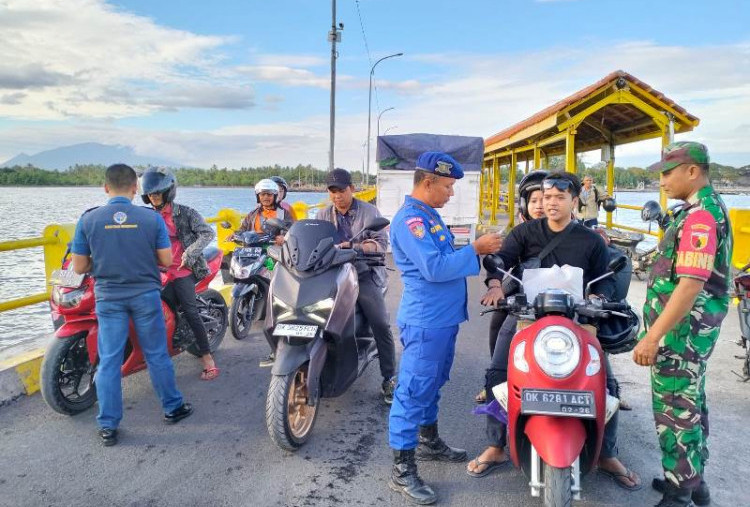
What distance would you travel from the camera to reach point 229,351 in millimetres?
5457

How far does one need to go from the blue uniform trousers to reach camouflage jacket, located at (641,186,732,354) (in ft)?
3.59

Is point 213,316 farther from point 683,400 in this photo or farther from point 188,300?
point 683,400

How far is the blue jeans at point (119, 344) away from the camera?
3502 millimetres

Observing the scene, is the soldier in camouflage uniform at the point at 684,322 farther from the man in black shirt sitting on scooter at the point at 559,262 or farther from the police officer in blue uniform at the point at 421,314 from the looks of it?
the police officer in blue uniform at the point at 421,314

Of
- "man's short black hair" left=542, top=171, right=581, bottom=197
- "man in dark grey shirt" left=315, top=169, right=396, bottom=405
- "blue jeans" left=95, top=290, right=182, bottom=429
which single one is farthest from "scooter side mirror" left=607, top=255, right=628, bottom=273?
"blue jeans" left=95, top=290, right=182, bottom=429

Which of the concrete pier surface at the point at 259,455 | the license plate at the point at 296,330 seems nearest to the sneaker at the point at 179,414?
the concrete pier surface at the point at 259,455

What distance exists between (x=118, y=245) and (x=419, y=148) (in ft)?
37.0

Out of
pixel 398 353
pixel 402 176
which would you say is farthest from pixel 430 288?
pixel 402 176

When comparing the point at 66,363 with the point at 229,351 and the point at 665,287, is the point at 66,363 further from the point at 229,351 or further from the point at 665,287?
the point at 665,287

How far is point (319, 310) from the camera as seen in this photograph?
346 cm

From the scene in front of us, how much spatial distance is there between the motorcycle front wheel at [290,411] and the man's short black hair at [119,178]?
1623mm

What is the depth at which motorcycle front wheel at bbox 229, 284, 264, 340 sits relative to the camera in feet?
18.7

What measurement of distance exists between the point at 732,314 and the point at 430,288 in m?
5.74

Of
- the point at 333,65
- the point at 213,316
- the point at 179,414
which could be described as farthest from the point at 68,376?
the point at 333,65
